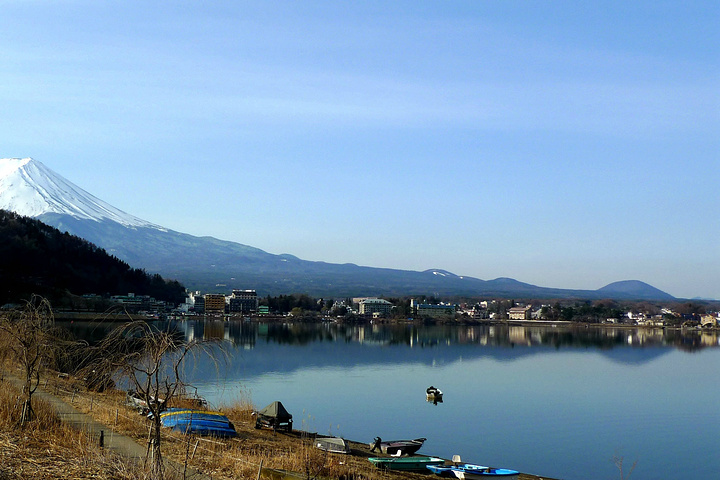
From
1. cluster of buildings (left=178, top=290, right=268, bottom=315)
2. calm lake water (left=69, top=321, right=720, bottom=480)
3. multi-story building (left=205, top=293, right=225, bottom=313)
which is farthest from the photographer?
multi-story building (left=205, top=293, right=225, bottom=313)

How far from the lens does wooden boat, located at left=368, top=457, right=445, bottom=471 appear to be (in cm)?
992

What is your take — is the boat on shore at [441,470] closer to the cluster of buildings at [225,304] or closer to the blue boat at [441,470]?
the blue boat at [441,470]

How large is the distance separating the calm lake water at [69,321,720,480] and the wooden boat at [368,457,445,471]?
8.24 feet

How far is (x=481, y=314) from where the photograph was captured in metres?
104

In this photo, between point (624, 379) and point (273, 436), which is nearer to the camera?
point (273, 436)

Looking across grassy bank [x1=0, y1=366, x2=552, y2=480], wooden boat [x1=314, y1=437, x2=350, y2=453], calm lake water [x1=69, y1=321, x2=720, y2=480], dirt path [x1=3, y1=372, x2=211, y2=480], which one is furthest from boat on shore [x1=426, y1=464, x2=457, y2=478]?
dirt path [x1=3, y1=372, x2=211, y2=480]

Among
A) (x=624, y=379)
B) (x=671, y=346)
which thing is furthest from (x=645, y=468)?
(x=671, y=346)

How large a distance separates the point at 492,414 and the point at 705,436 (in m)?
5.05

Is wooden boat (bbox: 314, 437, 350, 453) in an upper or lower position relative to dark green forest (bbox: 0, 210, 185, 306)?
lower

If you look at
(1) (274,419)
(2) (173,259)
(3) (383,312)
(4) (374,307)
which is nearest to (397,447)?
(1) (274,419)

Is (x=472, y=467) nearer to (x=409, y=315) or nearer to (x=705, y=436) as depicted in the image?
(x=705, y=436)

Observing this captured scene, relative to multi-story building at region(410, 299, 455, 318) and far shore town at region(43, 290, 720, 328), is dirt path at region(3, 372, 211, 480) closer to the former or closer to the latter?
far shore town at region(43, 290, 720, 328)

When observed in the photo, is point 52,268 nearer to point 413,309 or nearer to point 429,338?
point 429,338

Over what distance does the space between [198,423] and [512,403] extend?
40.6ft
